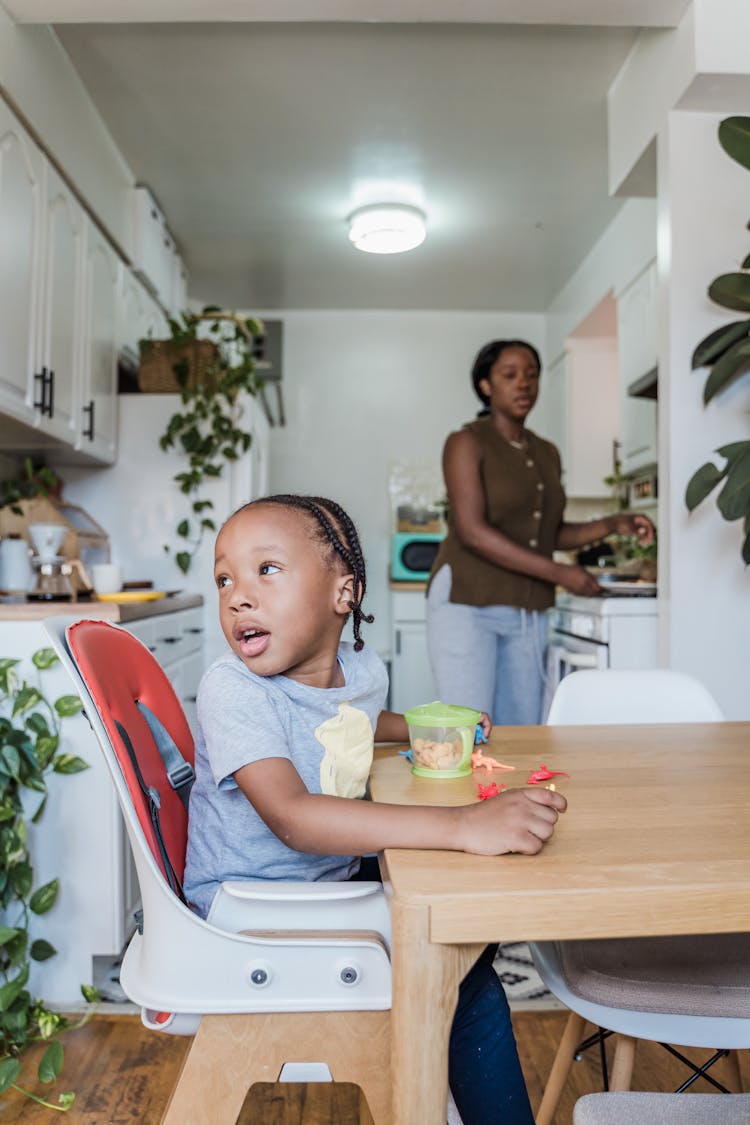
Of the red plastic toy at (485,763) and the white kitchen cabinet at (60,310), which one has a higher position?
the white kitchen cabinet at (60,310)

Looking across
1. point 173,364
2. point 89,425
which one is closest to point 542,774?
point 89,425

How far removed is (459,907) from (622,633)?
196 centimetres

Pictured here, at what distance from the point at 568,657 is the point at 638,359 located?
1648mm

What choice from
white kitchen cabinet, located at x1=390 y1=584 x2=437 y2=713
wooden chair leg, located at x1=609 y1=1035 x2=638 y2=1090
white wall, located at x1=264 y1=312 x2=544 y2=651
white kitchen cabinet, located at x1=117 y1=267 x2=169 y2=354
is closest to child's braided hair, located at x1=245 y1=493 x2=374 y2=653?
wooden chair leg, located at x1=609 y1=1035 x2=638 y2=1090

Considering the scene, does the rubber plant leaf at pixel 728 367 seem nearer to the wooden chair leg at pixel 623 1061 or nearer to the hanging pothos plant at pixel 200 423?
the wooden chair leg at pixel 623 1061

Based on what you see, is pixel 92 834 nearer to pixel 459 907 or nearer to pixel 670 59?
pixel 459 907

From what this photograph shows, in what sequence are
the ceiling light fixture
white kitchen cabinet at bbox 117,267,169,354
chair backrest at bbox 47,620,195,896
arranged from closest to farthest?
chair backrest at bbox 47,620,195,896 → white kitchen cabinet at bbox 117,267,169,354 → the ceiling light fixture

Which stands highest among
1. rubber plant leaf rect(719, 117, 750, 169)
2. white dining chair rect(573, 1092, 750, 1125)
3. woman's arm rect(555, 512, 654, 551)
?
rubber plant leaf rect(719, 117, 750, 169)

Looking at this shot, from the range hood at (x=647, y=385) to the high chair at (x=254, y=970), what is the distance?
2518 mm

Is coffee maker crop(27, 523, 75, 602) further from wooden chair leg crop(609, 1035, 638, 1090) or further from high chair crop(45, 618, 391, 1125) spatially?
wooden chair leg crop(609, 1035, 638, 1090)

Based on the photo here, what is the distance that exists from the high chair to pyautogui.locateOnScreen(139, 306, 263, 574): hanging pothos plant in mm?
2444

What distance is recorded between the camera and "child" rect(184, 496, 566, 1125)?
876mm

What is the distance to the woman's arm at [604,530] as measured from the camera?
232 centimetres

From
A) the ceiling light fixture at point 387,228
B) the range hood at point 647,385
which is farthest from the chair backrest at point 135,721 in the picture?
the ceiling light fixture at point 387,228
